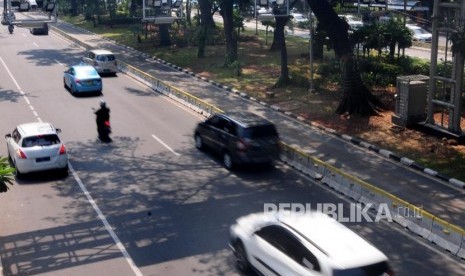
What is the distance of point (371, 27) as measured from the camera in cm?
4009

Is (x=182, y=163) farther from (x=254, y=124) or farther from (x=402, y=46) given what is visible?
(x=402, y=46)

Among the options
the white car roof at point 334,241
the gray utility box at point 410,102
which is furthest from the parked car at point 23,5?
the white car roof at point 334,241

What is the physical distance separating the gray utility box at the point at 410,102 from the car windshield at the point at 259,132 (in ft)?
25.2

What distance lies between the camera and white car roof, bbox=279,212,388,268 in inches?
441

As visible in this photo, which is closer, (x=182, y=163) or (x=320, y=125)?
(x=182, y=163)

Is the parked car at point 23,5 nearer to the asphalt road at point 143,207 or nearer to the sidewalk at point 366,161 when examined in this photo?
the asphalt road at point 143,207

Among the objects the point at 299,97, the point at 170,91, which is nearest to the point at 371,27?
the point at 299,97

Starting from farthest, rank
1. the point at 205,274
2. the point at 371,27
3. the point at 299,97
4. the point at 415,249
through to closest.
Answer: the point at 371,27 < the point at 299,97 < the point at 415,249 < the point at 205,274

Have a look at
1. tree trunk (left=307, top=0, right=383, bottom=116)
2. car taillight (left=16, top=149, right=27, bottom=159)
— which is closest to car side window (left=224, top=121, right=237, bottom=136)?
car taillight (left=16, top=149, right=27, bottom=159)

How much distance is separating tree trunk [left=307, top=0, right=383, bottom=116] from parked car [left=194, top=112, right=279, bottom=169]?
827 centimetres

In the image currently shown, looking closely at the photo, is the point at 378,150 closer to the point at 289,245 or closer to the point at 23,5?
the point at 289,245

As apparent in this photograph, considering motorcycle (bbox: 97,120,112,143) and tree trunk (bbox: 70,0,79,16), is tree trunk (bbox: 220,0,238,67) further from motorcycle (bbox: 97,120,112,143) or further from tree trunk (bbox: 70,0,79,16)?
tree trunk (bbox: 70,0,79,16)

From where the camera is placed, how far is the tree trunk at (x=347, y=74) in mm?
28641

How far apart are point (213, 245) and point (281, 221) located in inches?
123
